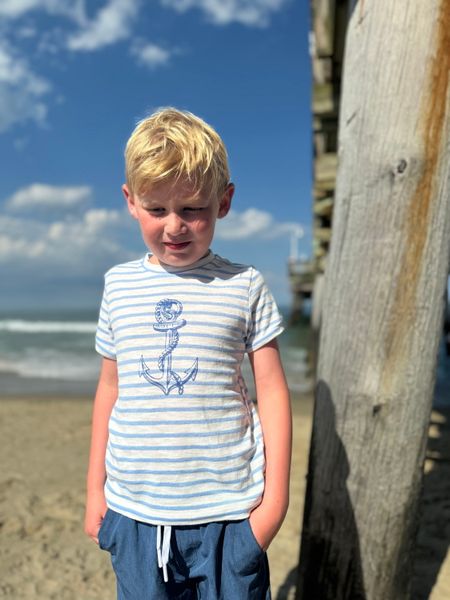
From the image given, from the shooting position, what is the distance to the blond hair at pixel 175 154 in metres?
1.45

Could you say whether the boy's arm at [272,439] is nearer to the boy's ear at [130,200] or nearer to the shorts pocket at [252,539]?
the shorts pocket at [252,539]

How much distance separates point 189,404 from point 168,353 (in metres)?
0.16

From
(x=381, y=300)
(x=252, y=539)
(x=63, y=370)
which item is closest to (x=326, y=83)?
(x=381, y=300)

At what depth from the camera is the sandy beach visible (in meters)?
2.97

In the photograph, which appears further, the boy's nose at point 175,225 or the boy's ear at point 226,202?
the boy's ear at point 226,202

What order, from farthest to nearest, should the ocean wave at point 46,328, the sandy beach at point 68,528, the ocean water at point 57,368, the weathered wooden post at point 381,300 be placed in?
the ocean wave at point 46,328 < the ocean water at point 57,368 < the sandy beach at point 68,528 < the weathered wooden post at point 381,300

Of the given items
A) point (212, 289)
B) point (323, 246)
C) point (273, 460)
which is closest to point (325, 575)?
point (273, 460)

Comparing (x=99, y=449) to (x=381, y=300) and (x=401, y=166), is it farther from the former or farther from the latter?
(x=401, y=166)

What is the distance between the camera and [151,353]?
1559mm

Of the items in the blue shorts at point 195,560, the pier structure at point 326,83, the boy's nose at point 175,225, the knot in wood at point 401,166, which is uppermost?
the pier structure at point 326,83

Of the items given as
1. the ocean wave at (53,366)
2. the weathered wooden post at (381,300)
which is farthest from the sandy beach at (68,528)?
the ocean wave at (53,366)

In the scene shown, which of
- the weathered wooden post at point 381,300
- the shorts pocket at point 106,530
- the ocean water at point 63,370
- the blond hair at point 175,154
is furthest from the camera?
the ocean water at point 63,370

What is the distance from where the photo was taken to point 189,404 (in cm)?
151

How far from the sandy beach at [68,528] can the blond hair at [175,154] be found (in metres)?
2.38
